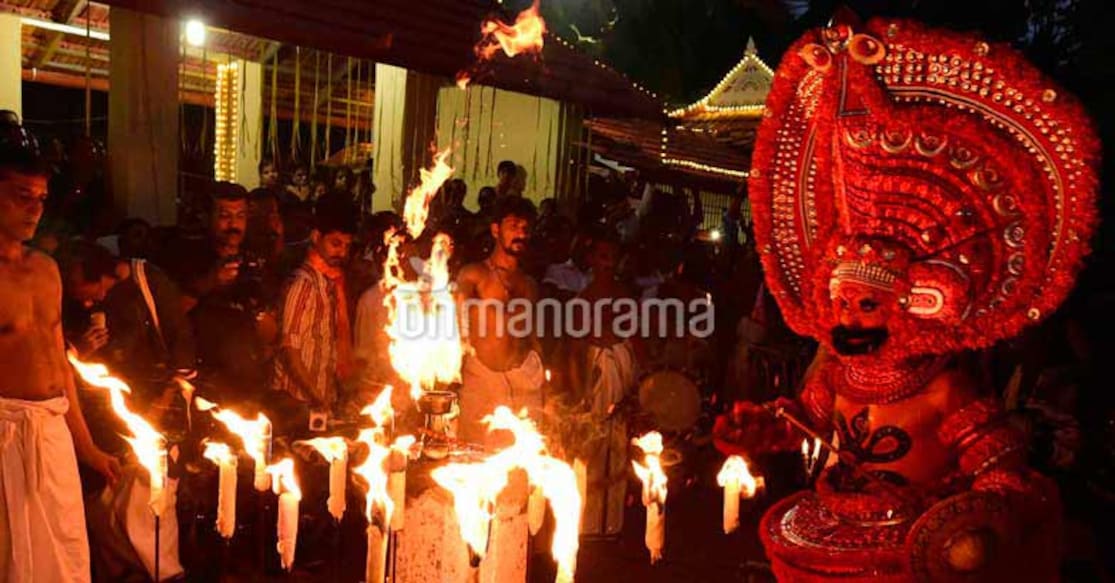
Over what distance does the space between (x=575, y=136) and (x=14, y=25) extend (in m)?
6.55

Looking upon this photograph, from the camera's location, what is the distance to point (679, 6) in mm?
26172

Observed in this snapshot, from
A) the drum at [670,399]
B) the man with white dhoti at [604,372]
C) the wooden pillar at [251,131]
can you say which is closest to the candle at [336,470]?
the man with white dhoti at [604,372]

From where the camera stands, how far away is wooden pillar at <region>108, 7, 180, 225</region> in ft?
25.6

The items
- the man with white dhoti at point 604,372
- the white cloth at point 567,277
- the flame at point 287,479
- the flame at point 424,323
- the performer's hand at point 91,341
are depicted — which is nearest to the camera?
the flame at point 287,479

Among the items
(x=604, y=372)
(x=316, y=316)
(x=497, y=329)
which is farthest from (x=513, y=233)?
(x=604, y=372)

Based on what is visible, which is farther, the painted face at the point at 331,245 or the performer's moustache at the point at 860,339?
the painted face at the point at 331,245

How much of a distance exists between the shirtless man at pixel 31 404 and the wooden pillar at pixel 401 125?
632 cm

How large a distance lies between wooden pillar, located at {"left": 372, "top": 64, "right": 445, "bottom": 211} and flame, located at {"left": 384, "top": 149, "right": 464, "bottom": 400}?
4165mm

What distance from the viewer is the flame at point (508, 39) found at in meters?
10.2

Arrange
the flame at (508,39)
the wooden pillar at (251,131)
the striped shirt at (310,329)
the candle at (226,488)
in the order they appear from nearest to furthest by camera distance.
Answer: the candle at (226,488), the striped shirt at (310,329), the flame at (508,39), the wooden pillar at (251,131)

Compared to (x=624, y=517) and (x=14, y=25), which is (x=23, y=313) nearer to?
(x=624, y=517)

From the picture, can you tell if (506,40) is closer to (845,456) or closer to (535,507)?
(535,507)

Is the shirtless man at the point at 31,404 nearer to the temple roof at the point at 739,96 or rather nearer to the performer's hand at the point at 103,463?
the performer's hand at the point at 103,463

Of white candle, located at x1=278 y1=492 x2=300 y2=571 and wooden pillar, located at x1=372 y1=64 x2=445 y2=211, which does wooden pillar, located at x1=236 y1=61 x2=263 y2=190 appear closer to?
wooden pillar, located at x1=372 y1=64 x2=445 y2=211
